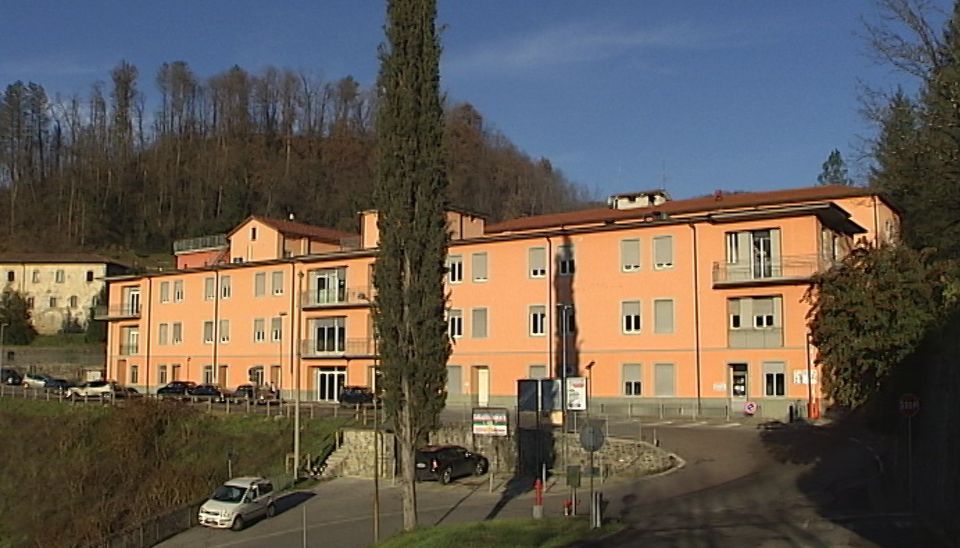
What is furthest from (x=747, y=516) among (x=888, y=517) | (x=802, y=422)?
(x=802, y=422)

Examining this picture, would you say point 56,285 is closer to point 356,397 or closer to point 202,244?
point 202,244

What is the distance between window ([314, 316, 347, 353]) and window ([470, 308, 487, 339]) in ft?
32.4

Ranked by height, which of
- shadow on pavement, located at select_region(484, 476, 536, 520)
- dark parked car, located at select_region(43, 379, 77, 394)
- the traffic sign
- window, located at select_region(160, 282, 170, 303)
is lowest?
shadow on pavement, located at select_region(484, 476, 536, 520)

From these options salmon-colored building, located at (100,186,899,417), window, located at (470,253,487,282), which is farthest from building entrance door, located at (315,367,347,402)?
window, located at (470,253,487,282)

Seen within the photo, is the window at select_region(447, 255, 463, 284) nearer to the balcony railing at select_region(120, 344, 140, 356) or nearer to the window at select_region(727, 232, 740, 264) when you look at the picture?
the window at select_region(727, 232, 740, 264)

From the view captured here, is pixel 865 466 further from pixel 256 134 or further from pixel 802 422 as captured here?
pixel 256 134

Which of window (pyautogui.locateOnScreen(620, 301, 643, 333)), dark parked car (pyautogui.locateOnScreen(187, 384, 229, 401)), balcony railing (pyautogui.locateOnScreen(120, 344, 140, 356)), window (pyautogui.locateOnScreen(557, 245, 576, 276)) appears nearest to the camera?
window (pyautogui.locateOnScreen(620, 301, 643, 333))

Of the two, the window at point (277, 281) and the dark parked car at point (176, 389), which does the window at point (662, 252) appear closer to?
the window at point (277, 281)

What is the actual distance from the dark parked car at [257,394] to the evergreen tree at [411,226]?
97.2ft

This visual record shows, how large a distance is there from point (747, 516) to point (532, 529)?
5.22 meters

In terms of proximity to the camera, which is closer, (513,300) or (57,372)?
(513,300)

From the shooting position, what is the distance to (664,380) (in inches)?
1870

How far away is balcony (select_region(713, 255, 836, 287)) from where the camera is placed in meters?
44.1

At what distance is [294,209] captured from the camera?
11300cm
